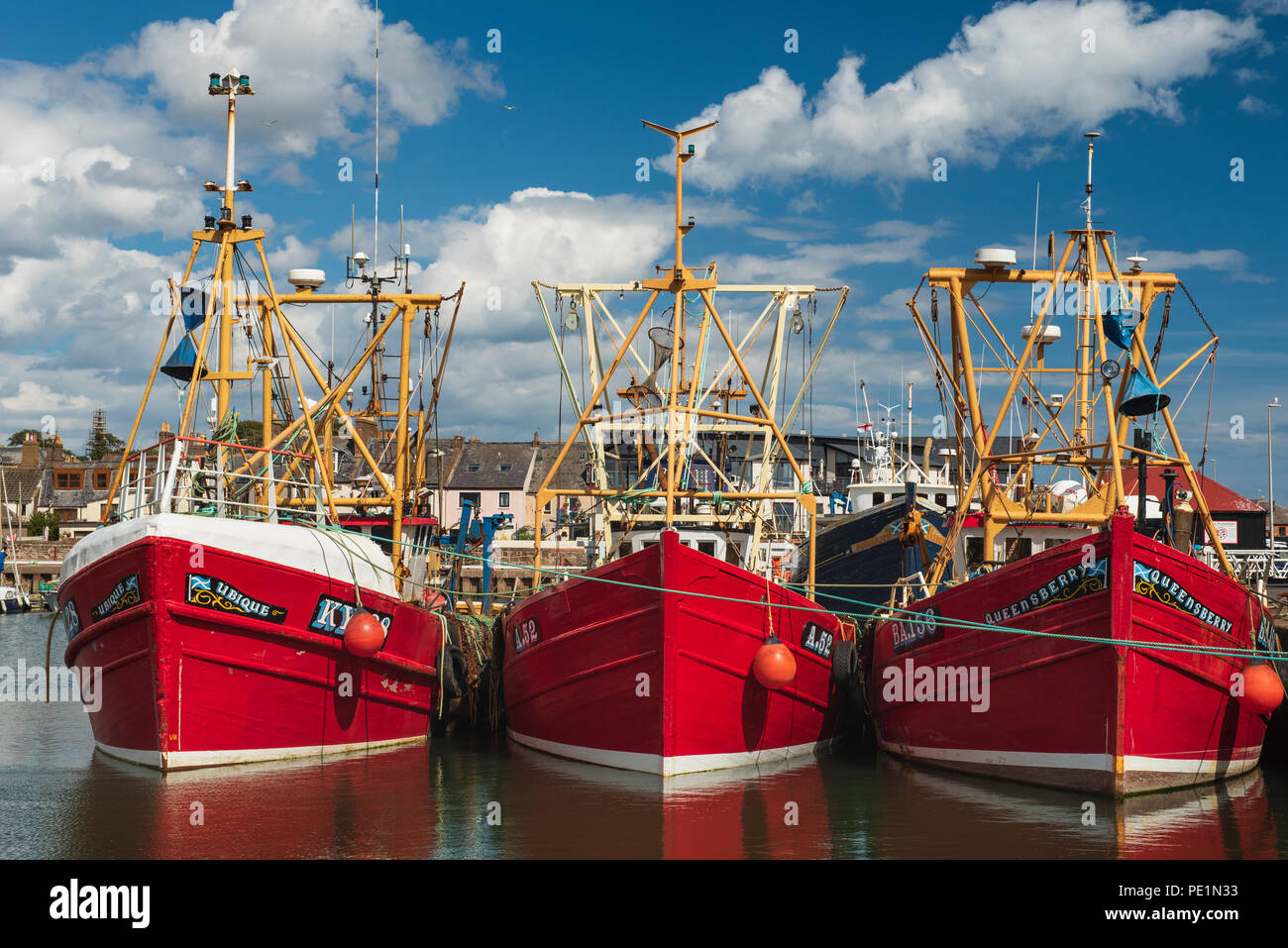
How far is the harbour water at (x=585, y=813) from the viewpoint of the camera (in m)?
13.0

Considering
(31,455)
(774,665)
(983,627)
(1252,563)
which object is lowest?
(774,665)

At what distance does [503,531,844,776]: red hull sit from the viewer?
1593cm

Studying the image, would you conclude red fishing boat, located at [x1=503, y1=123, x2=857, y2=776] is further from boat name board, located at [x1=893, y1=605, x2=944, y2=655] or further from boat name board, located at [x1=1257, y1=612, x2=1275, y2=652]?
boat name board, located at [x1=1257, y1=612, x2=1275, y2=652]

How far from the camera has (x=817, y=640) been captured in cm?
1814

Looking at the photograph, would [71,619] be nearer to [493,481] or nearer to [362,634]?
[362,634]

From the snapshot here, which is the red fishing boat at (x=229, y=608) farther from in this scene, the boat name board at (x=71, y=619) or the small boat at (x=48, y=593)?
the small boat at (x=48, y=593)

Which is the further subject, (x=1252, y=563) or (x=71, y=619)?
(x=1252, y=563)

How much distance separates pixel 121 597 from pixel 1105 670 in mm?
12050

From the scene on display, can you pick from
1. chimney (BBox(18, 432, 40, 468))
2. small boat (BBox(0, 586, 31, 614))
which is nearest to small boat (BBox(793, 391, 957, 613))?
small boat (BBox(0, 586, 31, 614))

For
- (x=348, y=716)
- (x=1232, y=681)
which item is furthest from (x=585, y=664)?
(x=1232, y=681)

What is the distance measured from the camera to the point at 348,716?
58.0 ft

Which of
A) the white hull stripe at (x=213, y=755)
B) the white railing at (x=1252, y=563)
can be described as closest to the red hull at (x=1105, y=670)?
the white railing at (x=1252, y=563)

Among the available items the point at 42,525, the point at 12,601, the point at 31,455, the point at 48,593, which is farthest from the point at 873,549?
the point at 31,455
